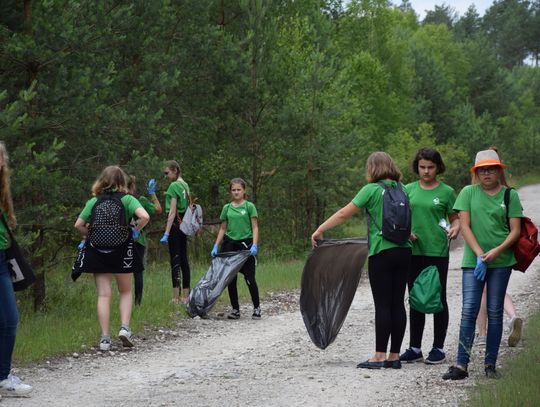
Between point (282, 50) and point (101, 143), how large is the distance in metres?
9.87

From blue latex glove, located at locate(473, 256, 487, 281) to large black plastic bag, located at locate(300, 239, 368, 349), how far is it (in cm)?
193

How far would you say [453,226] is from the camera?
8.01 m

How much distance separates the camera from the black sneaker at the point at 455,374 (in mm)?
7133

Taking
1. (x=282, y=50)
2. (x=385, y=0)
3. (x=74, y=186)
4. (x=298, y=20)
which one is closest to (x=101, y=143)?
(x=74, y=186)

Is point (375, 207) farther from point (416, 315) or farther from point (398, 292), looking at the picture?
point (416, 315)

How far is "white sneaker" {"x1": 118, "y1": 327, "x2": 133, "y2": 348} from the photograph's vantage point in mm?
9188

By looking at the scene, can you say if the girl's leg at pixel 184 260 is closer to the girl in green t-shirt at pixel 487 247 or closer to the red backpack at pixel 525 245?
the girl in green t-shirt at pixel 487 247

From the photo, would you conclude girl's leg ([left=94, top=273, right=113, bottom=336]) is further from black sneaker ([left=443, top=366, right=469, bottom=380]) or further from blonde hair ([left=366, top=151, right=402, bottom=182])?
black sneaker ([left=443, top=366, right=469, bottom=380])

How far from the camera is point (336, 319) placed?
8727mm

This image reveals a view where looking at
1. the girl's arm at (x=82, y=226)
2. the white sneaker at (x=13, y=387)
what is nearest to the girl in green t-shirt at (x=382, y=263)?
the girl's arm at (x=82, y=226)

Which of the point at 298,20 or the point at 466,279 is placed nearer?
the point at 466,279

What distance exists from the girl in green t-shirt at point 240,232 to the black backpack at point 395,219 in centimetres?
420

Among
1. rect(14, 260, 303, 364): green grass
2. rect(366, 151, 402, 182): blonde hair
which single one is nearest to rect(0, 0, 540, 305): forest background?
rect(14, 260, 303, 364): green grass

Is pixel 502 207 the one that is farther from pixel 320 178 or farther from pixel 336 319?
pixel 320 178
